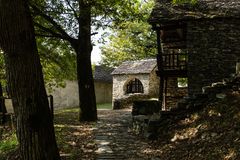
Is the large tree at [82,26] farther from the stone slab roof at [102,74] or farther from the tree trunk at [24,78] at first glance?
the stone slab roof at [102,74]

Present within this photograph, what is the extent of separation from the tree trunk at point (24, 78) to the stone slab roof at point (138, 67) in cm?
2489

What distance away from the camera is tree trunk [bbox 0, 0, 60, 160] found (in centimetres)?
605

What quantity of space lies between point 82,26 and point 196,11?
5069 millimetres

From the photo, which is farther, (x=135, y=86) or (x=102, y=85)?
(x=102, y=85)

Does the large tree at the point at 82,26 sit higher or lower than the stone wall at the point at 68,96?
higher

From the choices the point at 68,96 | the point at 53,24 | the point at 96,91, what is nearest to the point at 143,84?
the point at 68,96

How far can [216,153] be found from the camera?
23.3 feet

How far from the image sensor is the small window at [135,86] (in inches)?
1317

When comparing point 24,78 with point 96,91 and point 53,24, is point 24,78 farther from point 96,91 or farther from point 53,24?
point 96,91

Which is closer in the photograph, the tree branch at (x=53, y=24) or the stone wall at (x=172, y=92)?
the tree branch at (x=53, y=24)

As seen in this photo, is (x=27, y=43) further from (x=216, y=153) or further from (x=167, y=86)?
(x=167, y=86)

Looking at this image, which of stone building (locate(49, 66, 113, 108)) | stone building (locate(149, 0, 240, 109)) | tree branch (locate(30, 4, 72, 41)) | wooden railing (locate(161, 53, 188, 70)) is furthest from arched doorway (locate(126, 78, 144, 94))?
tree branch (locate(30, 4, 72, 41))

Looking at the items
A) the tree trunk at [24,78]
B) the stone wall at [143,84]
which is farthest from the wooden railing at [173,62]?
the tree trunk at [24,78]

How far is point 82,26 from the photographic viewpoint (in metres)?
15.5
